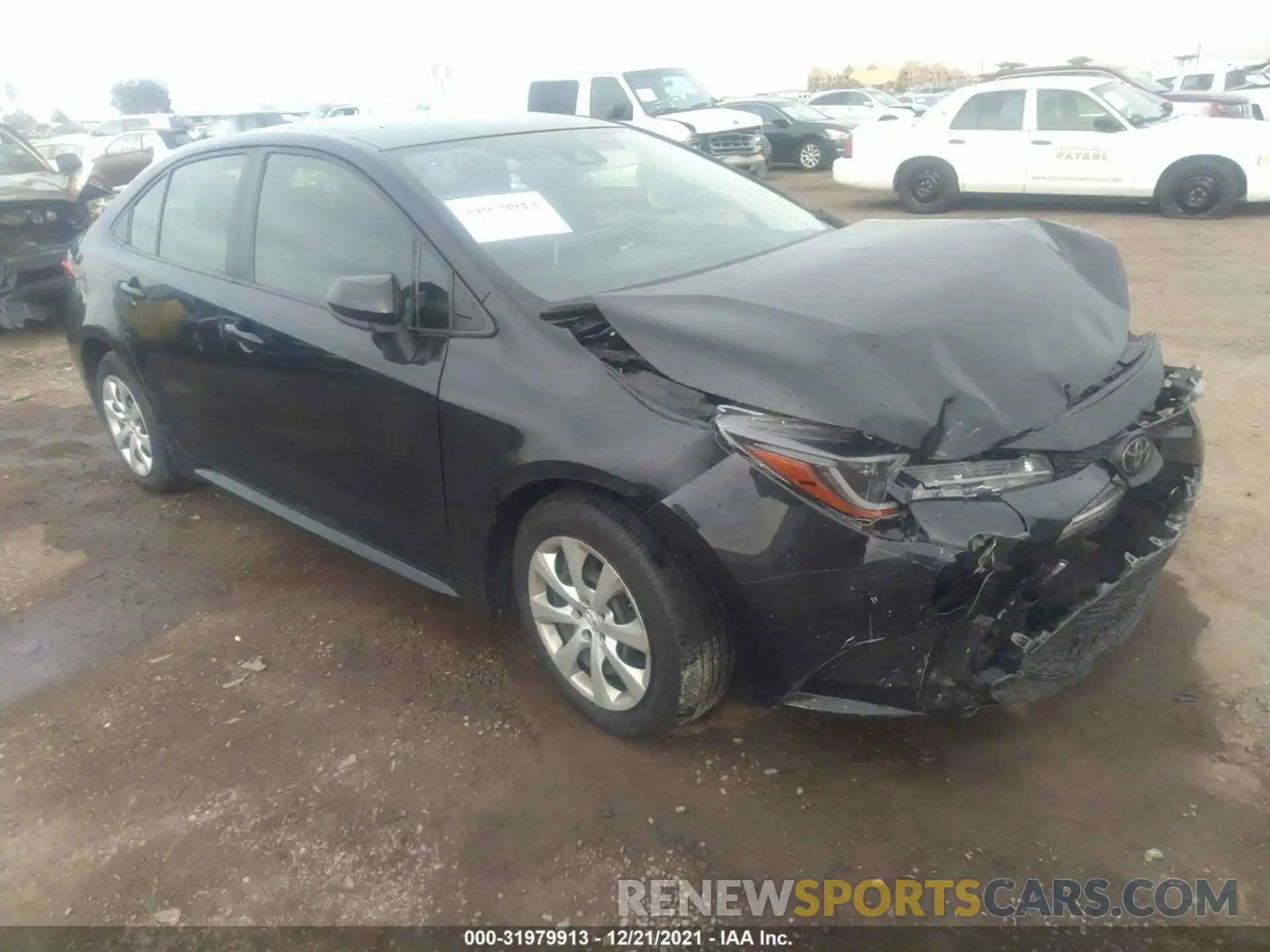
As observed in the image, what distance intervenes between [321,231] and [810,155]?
15.5 meters

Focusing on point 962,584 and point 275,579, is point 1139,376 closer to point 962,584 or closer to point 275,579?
point 962,584

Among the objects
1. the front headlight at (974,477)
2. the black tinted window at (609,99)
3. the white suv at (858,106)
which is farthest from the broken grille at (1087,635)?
the white suv at (858,106)

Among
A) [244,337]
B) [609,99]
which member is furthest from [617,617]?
[609,99]

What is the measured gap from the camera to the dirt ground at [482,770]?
2.36m

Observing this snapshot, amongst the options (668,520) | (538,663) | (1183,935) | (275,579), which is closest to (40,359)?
(275,579)

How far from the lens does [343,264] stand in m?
3.15

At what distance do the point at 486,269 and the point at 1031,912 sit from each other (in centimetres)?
216

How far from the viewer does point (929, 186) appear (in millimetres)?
11719

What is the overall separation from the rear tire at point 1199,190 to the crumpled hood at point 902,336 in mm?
8818

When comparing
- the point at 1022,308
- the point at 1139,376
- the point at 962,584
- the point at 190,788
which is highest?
the point at 1022,308

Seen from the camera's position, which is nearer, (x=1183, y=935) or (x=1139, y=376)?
(x=1183, y=935)

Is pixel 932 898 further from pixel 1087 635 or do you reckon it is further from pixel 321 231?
pixel 321 231

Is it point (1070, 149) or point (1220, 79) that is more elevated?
point (1220, 79)

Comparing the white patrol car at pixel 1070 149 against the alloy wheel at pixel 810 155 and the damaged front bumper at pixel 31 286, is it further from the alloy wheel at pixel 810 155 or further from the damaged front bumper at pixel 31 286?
the damaged front bumper at pixel 31 286
